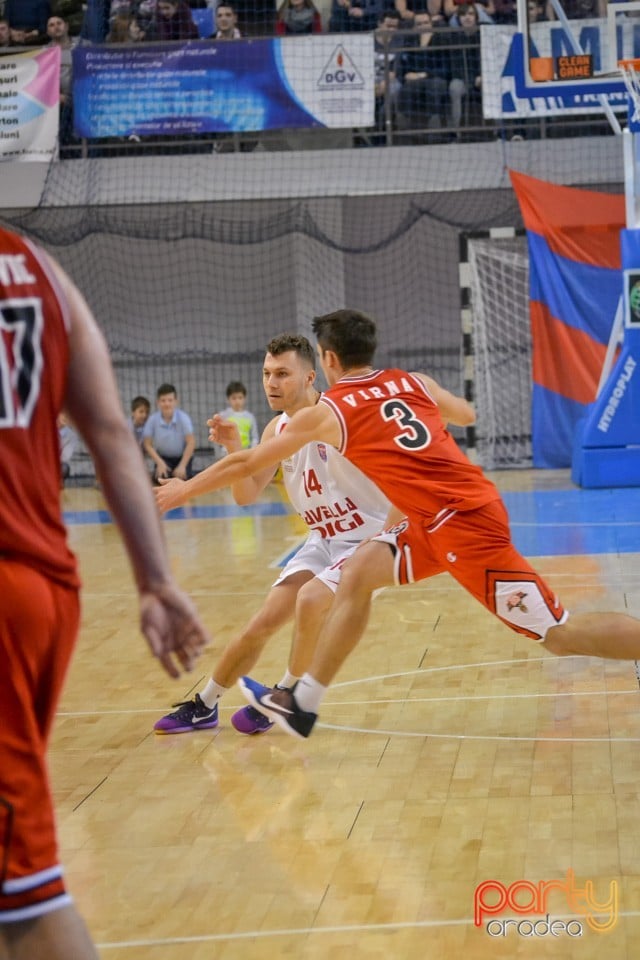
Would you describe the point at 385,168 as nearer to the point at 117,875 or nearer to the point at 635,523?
the point at 635,523

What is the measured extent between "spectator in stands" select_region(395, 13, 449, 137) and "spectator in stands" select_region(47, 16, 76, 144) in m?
4.17

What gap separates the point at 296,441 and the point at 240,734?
153cm

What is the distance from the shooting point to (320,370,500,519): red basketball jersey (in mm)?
4727

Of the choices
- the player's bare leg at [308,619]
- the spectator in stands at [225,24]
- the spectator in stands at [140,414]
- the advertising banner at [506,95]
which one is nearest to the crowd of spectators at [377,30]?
the spectator in stands at [225,24]

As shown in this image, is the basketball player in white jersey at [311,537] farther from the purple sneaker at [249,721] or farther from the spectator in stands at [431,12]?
the spectator in stands at [431,12]

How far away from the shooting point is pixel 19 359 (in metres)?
1.94

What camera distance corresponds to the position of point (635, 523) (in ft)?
36.6

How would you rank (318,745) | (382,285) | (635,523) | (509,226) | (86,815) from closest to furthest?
(86,815)
(318,745)
(635,523)
(509,226)
(382,285)

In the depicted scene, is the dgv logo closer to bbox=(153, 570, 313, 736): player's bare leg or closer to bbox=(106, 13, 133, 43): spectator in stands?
bbox=(106, 13, 133, 43): spectator in stands

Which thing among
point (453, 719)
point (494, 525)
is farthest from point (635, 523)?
point (494, 525)

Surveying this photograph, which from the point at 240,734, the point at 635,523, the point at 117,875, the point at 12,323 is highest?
the point at 12,323

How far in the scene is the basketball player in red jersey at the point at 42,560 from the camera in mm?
1901

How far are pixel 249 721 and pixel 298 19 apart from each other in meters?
13.1

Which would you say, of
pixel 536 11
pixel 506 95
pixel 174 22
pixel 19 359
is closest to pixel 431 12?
pixel 536 11
